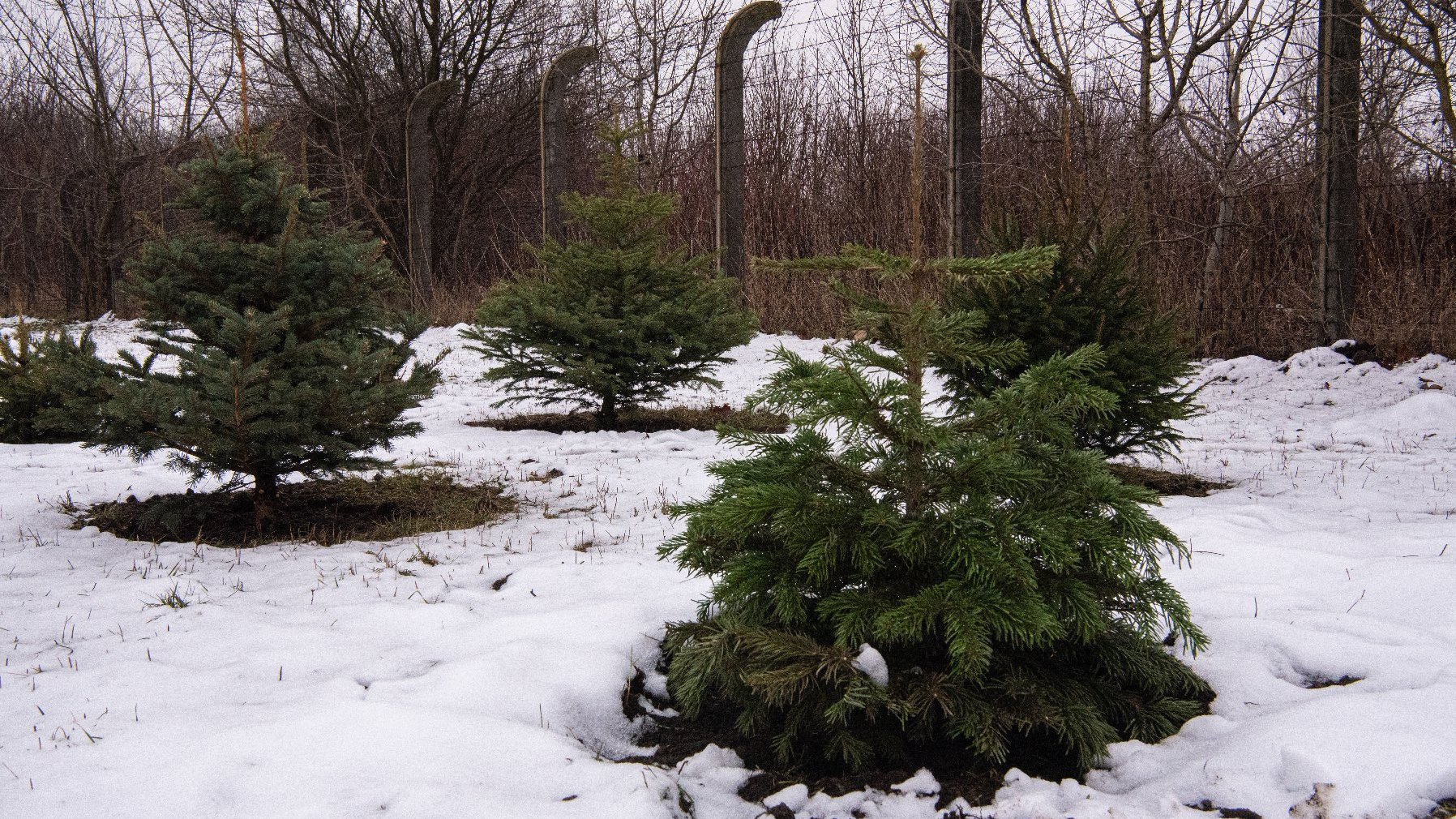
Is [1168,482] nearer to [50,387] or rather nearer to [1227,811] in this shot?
[1227,811]

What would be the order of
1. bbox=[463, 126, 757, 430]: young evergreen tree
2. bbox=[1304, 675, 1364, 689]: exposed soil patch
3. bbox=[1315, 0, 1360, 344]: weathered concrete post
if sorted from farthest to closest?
bbox=[1315, 0, 1360, 344]: weathered concrete post
bbox=[463, 126, 757, 430]: young evergreen tree
bbox=[1304, 675, 1364, 689]: exposed soil patch

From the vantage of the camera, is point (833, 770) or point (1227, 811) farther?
point (833, 770)

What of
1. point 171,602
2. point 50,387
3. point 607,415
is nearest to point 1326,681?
point 171,602

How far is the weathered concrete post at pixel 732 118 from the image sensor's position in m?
11.4

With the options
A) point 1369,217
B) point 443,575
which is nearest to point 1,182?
point 443,575

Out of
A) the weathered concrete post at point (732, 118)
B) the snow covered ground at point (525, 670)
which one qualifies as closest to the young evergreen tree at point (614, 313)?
the snow covered ground at point (525, 670)

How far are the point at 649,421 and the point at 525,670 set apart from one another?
5.20 metres

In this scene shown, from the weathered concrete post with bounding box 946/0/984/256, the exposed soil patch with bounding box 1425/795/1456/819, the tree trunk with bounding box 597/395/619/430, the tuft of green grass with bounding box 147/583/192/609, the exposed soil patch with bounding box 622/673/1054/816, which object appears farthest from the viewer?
the weathered concrete post with bounding box 946/0/984/256

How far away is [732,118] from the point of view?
1162cm

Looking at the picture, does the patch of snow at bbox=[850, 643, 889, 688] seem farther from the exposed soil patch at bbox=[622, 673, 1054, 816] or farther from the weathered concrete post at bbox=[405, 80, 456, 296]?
the weathered concrete post at bbox=[405, 80, 456, 296]

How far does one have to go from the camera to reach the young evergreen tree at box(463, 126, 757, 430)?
7.30m

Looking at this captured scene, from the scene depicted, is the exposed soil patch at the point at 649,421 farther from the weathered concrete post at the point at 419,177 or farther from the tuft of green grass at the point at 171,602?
the weathered concrete post at the point at 419,177

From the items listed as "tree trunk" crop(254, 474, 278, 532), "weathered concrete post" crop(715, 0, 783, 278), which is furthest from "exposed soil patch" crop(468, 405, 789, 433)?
"weathered concrete post" crop(715, 0, 783, 278)

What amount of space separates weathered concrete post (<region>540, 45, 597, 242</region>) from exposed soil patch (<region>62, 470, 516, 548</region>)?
7.91m
